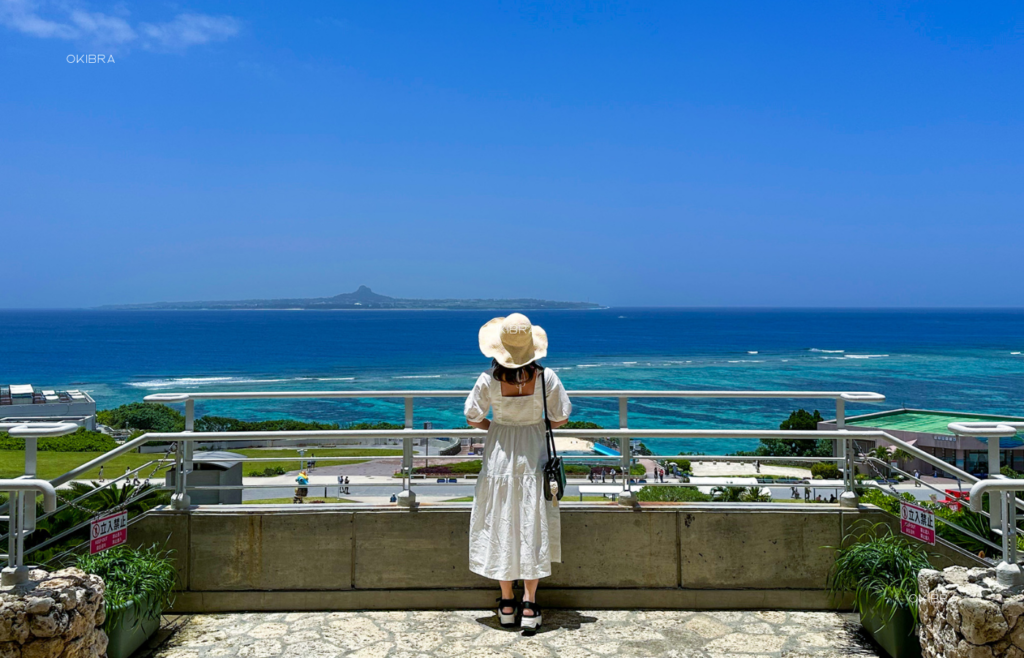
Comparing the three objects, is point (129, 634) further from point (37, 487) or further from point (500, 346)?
point (500, 346)

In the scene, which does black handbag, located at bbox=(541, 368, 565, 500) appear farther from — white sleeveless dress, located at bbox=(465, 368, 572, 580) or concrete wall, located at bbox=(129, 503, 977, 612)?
concrete wall, located at bbox=(129, 503, 977, 612)

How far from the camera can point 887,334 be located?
561 feet

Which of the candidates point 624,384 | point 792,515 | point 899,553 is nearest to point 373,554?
point 792,515

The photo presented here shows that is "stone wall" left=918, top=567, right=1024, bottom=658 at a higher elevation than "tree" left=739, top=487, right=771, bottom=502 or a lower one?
higher

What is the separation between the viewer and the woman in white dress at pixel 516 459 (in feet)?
15.4

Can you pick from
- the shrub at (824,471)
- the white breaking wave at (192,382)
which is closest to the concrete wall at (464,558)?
the shrub at (824,471)

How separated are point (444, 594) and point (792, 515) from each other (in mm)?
2270

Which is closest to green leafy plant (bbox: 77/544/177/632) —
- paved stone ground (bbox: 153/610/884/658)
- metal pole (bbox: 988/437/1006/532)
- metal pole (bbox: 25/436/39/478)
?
paved stone ground (bbox: 153/610/884/658)

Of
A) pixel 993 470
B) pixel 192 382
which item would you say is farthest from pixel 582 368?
pixel 993 470

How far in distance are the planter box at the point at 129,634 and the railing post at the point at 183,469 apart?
74 centimetres

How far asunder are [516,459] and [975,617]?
7.82ft

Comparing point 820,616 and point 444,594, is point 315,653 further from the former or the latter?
point 820,616

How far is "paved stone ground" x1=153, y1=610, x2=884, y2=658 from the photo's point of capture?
4582mm

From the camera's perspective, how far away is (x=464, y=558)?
5289 millimetres
